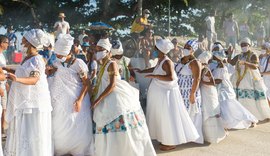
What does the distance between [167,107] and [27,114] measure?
2297 millimetres

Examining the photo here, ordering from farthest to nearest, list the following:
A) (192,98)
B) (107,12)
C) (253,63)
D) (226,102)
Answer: (107,12)
(253,63)
(226,102)
(192,98)

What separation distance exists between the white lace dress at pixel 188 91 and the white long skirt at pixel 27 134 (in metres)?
2.77

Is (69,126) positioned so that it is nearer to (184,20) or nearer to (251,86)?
(251,86)

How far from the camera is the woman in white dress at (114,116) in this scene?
185 inches

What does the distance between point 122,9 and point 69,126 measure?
1607 centimetres

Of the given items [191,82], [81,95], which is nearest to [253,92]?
[191,82]

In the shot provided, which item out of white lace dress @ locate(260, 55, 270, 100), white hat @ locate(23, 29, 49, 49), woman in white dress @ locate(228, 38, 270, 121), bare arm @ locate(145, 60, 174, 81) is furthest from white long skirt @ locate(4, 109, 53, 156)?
white lace dress @ locate(260, 55, 270, 100)

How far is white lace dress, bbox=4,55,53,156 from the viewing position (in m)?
4.05

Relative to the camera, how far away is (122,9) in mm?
20250

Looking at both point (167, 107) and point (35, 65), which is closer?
point (35, 65)

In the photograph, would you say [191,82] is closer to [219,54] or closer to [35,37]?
[219,54]

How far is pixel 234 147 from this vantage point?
6227 millimetres

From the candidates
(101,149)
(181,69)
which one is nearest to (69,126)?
(101,149)

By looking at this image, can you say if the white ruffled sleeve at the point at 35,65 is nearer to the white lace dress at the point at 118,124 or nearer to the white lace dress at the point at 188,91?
the white lace dress at the point at 118,124
